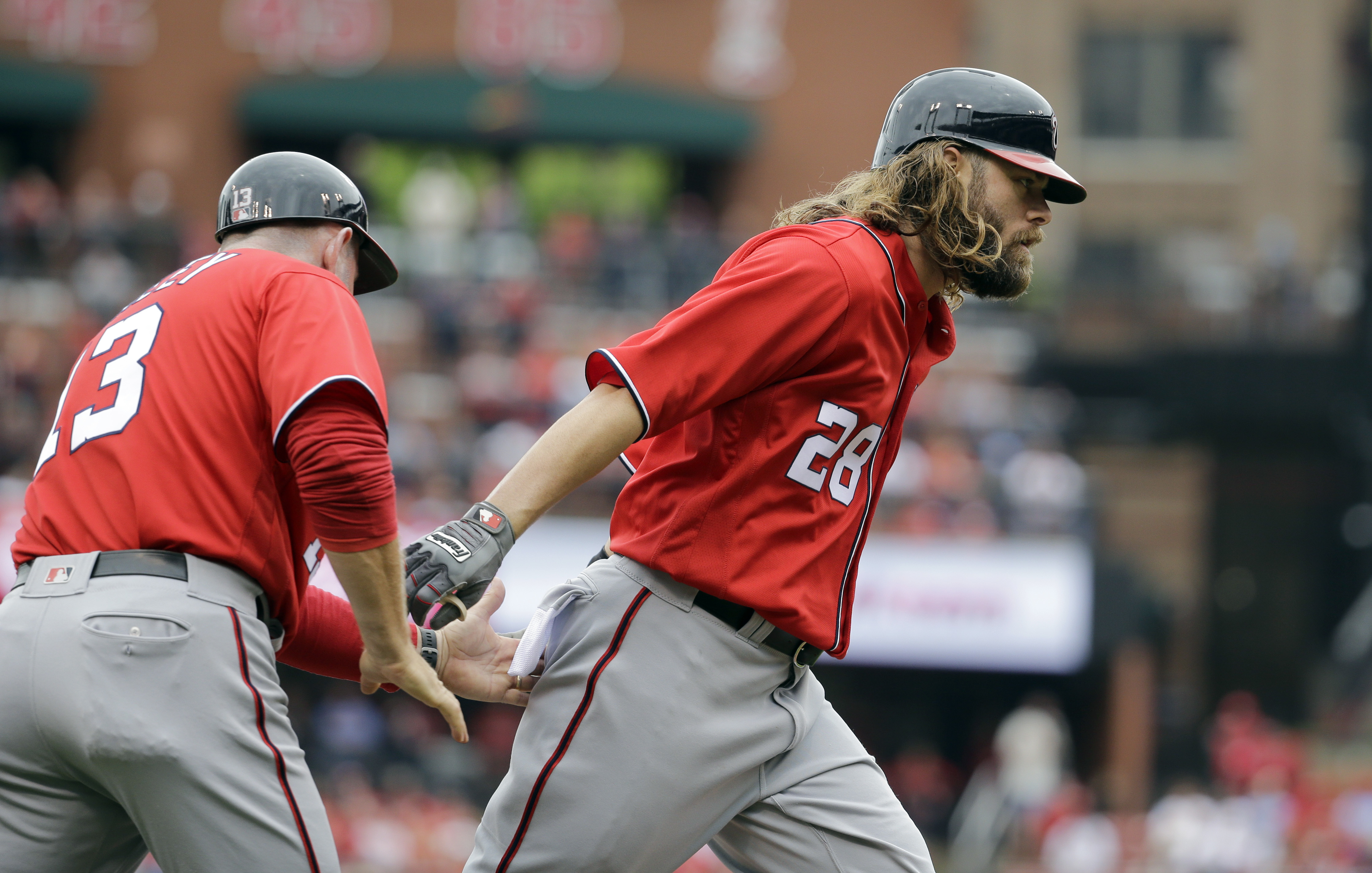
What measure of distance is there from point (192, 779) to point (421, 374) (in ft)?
45.9

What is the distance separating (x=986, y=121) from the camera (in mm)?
3283

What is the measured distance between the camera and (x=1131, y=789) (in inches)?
608

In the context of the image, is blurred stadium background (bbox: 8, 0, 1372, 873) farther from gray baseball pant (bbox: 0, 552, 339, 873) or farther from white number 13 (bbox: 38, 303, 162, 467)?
gray baseball pant (bbox: 0, 552, 339, 873)

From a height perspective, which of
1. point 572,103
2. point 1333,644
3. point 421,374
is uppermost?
point 572,103

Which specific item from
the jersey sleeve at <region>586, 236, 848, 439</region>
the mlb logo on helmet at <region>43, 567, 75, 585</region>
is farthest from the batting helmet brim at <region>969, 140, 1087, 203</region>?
the mlb logo on helmet at <region>43, 567, 75, 585</region>

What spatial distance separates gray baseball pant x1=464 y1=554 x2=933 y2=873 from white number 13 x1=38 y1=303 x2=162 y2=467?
943 mm

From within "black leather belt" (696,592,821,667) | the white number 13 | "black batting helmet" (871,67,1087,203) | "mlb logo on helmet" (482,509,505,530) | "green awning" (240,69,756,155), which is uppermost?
"black batting helmet" (871,67,1087,203)

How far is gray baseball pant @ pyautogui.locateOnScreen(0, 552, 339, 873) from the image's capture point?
9.26 feet

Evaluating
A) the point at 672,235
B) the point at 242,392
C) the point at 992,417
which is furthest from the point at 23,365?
the point at 242,392

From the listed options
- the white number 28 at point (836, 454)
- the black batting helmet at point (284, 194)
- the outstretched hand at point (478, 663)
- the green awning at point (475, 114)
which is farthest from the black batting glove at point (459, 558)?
the green awning at point (475, 114)

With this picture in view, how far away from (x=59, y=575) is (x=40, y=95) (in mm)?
21128

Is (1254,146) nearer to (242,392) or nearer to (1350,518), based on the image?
(1350,518)

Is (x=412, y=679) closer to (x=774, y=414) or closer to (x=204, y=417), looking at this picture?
(x=204, y=417)

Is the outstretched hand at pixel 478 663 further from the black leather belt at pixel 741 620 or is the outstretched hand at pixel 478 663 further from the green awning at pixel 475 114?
the green awning at pixel 475 114
